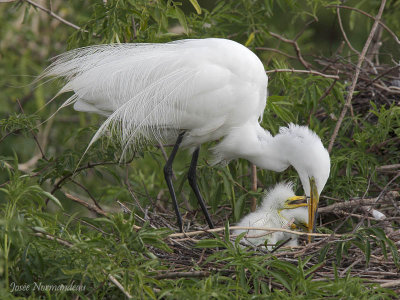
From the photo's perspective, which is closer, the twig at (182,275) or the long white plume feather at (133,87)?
the twig at (182,275)

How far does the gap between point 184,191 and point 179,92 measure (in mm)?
1263

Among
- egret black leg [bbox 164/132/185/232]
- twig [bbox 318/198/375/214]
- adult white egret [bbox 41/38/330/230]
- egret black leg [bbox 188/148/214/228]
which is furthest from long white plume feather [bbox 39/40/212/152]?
twig [bbox 318/198/375/214]

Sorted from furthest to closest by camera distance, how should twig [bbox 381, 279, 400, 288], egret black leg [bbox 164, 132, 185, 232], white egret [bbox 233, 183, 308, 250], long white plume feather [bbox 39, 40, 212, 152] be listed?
egret black leg [bbox 164, 132, 185, 232] → white egret [bbox 233, 183, 308, 250] → long white plume feather [bbox 39, 40, 212, 152] → twig [bbox 381, 279, 400, 288]

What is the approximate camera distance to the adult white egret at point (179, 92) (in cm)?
336

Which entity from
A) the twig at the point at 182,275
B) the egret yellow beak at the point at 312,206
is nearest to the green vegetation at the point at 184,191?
the twig at the point at 182,275

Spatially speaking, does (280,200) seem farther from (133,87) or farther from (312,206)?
(133,87)

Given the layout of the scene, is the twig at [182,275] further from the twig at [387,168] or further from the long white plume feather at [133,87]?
the twig at [387,168]

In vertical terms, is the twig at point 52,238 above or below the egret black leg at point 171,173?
above

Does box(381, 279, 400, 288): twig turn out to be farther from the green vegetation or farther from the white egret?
the white egret
